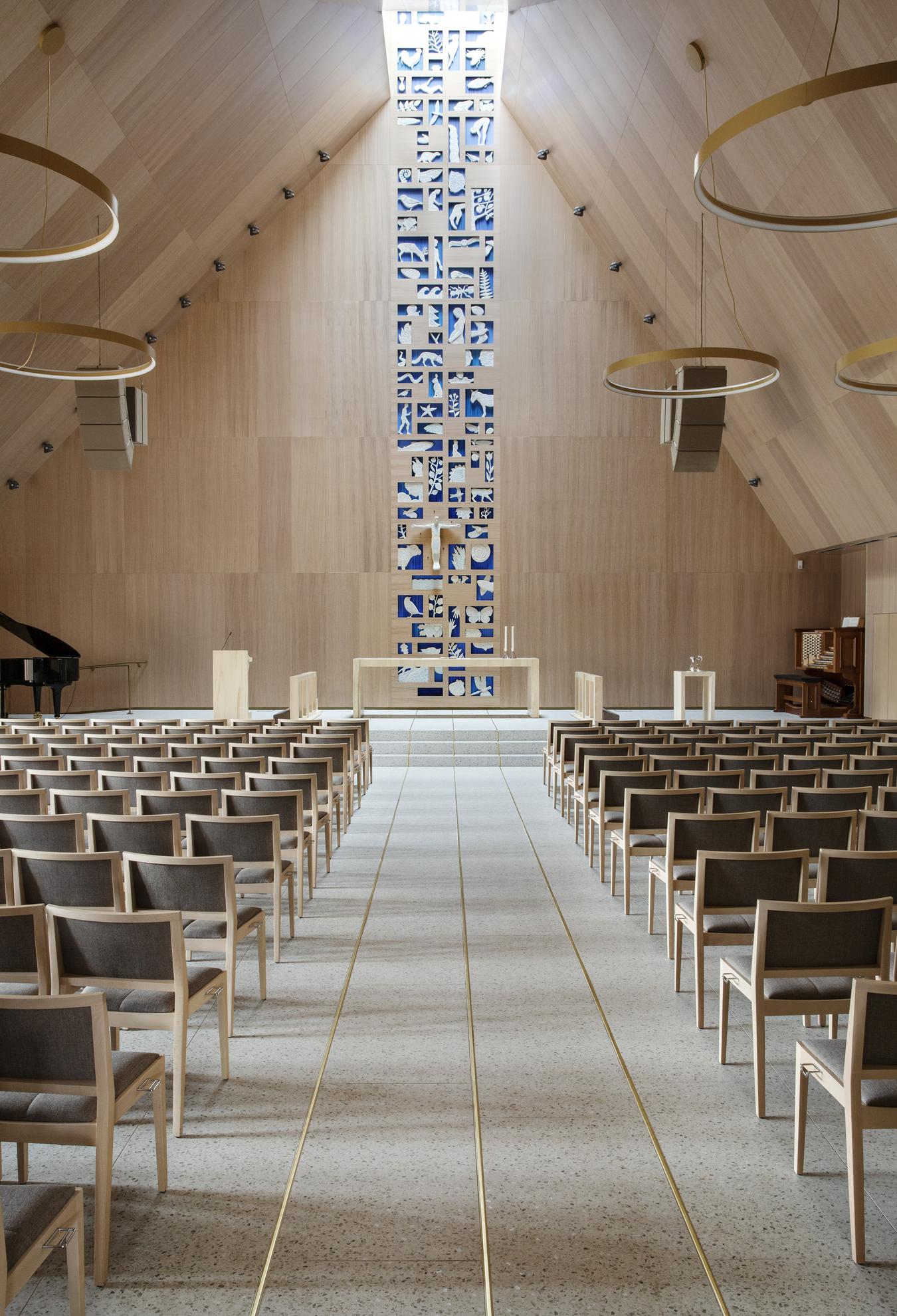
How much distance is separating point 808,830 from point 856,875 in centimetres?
99

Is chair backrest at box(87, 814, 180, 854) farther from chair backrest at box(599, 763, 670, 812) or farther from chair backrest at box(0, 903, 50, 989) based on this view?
chair backrest at box(599, 763, 670, 812)

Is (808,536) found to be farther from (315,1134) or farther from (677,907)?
(315,1134)

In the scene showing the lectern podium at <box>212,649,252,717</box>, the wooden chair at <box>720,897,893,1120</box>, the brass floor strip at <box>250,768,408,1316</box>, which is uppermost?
the lectern podium at <box>212,649,252,717</box>

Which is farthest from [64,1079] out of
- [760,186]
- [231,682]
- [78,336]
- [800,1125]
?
[231,682]

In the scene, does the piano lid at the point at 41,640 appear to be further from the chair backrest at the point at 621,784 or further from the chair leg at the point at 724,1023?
the chair leg at the point at 724,1023

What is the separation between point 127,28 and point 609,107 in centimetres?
615

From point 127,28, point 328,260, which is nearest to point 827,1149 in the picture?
point 127,28

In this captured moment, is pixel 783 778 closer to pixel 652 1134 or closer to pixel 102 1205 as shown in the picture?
pixel 652 1134

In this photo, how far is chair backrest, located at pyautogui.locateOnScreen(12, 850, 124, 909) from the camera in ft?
12.8

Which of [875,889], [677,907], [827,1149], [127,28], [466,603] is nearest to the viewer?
[827,1149]

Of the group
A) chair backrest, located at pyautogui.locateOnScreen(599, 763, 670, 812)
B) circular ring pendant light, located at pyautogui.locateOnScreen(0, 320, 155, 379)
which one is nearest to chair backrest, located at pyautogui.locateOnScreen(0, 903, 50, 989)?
chair backrest, located at pyautogui.locateOnScreen(599, 763, 670, 812)

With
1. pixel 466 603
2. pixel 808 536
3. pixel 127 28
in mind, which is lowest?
pixel 466 603

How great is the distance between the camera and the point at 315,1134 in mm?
3156

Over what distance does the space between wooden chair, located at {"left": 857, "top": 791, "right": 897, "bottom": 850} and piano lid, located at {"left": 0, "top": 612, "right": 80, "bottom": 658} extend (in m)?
12.3
